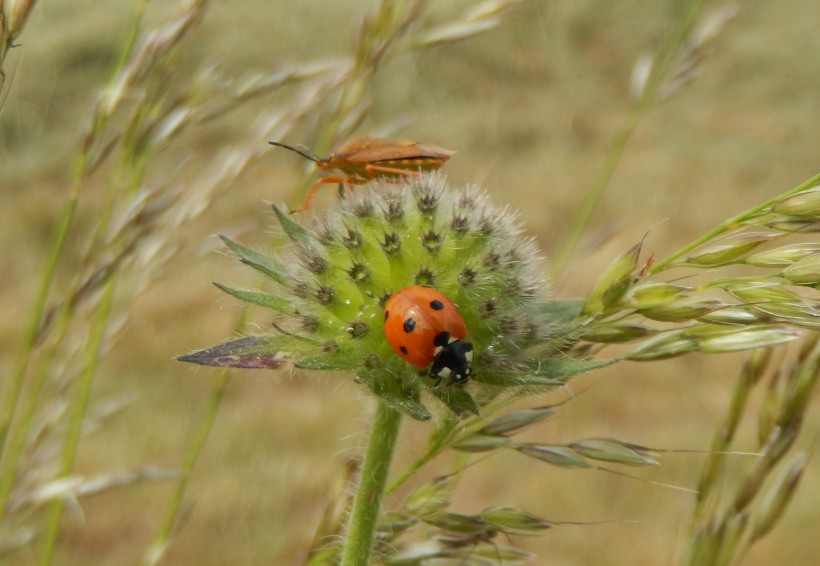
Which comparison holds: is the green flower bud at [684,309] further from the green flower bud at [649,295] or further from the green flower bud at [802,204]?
the green flower bud at [802,204]

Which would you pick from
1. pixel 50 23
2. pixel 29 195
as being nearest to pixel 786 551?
pixel 29 195

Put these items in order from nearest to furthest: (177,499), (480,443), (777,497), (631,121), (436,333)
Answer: (436,333) → (480,443) → (777,497) → (177,499) → (631,121)

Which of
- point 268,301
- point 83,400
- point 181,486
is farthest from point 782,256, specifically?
point 83,400

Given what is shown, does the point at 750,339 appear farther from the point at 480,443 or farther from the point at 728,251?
the point at 480,443

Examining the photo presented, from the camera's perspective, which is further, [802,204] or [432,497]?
[432,497]

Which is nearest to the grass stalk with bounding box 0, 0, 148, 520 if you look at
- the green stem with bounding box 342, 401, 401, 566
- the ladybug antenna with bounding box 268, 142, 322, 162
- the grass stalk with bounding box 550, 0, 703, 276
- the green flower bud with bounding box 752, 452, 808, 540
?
the ladybug antenna with bounding box 268, 142, 322, 162

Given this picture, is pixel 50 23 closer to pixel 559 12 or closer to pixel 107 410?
pixel 559 12
